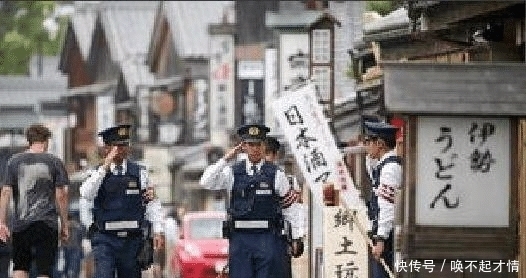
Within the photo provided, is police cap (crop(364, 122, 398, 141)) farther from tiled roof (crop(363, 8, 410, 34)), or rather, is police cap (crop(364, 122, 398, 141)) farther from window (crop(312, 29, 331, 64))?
window (crop(312, 29, 331, 64))

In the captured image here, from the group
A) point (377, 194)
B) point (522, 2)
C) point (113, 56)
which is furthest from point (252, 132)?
point (113, 56)

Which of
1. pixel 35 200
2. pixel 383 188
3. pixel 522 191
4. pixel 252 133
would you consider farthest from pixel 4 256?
pixel 522 191

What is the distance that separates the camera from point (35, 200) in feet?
71.3

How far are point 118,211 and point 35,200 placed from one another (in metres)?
1.62

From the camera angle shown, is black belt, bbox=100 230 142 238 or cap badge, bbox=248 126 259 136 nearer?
cap badge, bbox=248 126 259 136

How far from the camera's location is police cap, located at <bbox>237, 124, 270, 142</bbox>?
20.0 meters

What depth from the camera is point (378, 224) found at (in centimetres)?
1873

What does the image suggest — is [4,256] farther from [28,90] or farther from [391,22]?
[28,90]

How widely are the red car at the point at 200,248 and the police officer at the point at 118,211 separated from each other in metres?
9.64

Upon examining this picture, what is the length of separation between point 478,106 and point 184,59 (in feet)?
171

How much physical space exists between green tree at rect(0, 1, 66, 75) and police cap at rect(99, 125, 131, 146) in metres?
55.5

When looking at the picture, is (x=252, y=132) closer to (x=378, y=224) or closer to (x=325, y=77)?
(x=378, y=224)

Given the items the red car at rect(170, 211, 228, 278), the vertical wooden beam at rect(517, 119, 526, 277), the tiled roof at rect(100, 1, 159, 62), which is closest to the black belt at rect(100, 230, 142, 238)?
the vertical wooden beam at rect(517, 119, 526, 277)

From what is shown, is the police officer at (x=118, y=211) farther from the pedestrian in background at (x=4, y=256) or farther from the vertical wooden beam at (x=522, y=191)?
the vertical wooden beam at (x=522, y=191)
